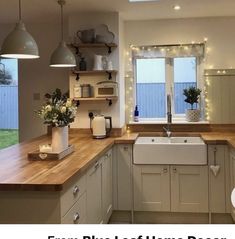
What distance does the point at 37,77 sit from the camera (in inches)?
194

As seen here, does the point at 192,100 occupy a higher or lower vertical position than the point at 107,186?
higher

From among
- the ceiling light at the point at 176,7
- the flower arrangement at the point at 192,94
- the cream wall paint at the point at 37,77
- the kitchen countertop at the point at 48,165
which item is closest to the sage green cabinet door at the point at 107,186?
the kitchen countertop at the point at 48,165

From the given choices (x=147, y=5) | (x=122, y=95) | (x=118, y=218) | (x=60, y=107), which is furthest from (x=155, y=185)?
(x=147, y=5)

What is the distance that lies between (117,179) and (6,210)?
75.8 inches

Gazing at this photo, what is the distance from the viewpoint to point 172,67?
4.76 meters

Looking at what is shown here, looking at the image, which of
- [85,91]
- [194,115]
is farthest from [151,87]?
[85,91]

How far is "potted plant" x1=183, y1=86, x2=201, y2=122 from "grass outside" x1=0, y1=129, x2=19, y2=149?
2539mm

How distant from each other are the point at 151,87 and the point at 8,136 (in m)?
2.31

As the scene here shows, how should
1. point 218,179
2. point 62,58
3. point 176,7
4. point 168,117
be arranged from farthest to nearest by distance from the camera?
point 168,117 → point 176,7 → point 218,179 → point 62,58

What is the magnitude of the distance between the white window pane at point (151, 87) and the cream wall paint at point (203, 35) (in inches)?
12.1

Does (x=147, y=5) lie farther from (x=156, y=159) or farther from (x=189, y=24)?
(x=156, y=159)

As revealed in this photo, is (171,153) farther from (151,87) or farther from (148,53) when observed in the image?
(148,53)

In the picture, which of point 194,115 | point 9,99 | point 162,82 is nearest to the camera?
point 194,115

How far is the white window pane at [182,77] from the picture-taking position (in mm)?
4730
